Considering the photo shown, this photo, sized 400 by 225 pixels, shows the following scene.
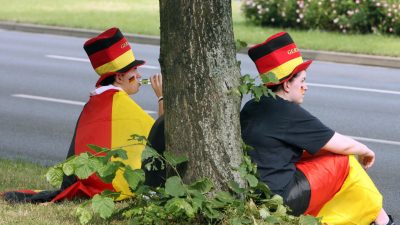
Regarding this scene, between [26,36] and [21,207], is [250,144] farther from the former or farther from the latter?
[26,36]

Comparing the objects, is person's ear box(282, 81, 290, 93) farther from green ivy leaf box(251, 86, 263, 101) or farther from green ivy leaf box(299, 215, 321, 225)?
green ivy leaf box(299, 215, 321, 225)

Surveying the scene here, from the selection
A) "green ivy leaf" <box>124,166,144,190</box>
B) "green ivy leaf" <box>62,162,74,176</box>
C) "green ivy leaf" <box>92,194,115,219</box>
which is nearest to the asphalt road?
"green ivy leaf" <box>124,166,144,190</box>

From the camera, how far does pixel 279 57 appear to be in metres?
5.97

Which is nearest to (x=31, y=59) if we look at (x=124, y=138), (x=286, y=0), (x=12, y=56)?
(x=12, y=56)

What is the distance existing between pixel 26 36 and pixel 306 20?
5.30m

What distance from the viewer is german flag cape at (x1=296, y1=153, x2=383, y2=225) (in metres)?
5.93

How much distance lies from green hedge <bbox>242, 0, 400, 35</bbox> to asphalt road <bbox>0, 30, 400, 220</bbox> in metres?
2.31

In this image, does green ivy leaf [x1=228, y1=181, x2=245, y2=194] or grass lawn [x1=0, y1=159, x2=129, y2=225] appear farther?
grass lawn [x1=0, y1=159, x2=129, y2=225]

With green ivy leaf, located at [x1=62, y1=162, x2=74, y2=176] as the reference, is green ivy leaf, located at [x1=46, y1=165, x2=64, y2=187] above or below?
below

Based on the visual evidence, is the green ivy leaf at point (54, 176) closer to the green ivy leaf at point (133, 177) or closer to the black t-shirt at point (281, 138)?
the green ivy leaf at point (133, 177)

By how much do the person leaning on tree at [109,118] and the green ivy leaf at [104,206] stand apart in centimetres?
109

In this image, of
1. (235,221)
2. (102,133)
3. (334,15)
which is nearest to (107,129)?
(102,133)

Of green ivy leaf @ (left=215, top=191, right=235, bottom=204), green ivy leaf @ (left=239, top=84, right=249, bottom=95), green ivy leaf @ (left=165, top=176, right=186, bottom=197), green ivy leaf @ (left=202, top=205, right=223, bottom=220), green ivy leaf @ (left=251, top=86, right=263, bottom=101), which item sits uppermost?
green ivy leaf @ (left=239, top=84, right=249, bottom=95)

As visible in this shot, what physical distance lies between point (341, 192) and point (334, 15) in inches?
515
